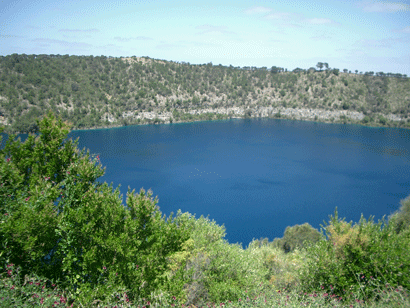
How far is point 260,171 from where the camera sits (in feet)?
179

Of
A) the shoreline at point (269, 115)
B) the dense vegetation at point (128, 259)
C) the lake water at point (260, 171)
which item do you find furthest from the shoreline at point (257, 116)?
the dense vegetation at point (128, 259)

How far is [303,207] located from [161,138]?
4998 centimetres

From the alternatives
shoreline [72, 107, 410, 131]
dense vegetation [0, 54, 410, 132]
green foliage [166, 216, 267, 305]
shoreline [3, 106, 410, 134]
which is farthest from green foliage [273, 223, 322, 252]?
shoreline [72, 107, 410, 131]

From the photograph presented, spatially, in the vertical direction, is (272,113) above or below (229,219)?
above

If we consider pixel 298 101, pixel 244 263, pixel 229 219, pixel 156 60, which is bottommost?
pixel 229 219

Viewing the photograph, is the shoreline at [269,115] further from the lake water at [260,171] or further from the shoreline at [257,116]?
the lake water at [260,171]

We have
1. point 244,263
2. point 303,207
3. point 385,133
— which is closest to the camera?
point 244,263

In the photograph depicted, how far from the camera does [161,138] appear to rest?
80750 millimetres

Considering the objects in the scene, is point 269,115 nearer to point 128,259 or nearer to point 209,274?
point 209,274

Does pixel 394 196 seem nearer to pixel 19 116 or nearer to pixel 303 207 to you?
pixel 303 207

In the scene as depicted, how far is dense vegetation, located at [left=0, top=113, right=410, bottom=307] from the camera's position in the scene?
25.3ft

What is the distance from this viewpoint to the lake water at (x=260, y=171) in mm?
37844

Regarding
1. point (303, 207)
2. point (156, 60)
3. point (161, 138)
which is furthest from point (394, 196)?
point (156, 60)

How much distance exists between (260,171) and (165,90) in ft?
238
